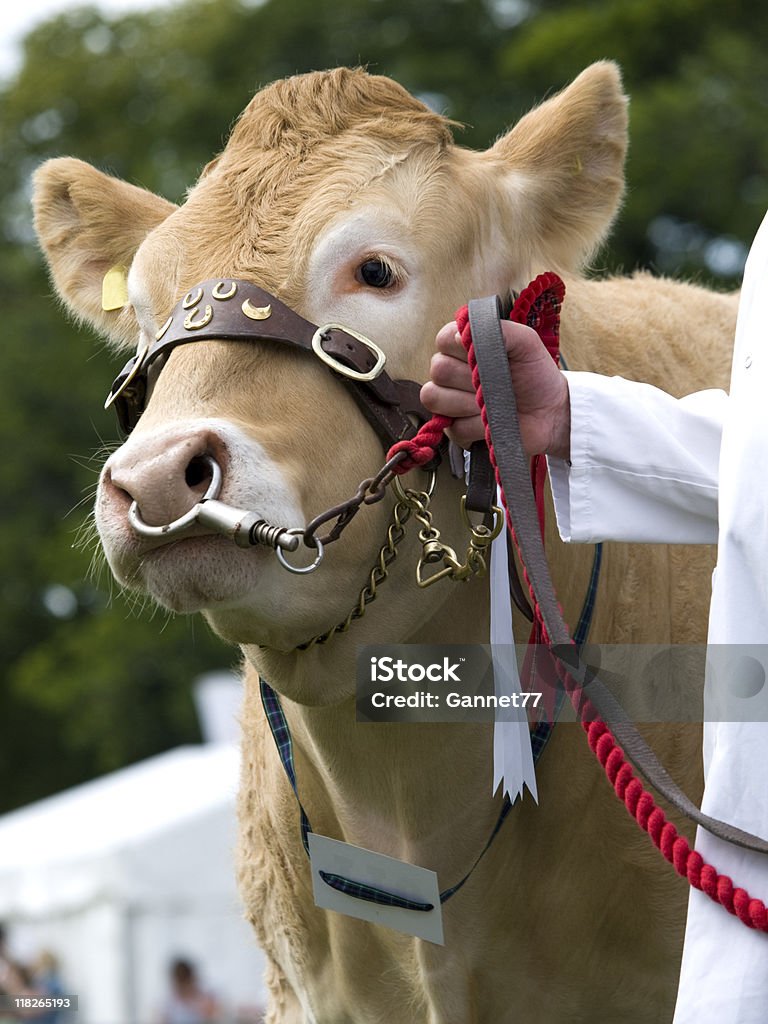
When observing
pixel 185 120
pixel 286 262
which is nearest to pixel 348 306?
pixel 286 262

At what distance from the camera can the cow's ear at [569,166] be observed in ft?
11.4

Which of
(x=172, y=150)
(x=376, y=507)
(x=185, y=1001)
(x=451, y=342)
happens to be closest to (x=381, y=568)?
(x=376, y=507)

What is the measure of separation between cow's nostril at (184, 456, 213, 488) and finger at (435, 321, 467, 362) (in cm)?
51

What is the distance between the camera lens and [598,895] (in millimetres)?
3588

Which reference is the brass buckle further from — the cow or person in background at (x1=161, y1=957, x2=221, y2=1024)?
person in background at (x1=161, y1=957, x2=221, y2=1024)

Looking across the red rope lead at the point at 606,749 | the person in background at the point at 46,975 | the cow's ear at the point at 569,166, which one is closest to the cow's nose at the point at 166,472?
the red rope lead at the point at 606,749

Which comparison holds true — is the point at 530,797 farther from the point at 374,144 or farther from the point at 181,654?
the point at 181,654

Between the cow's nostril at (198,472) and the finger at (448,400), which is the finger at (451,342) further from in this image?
the cow's nostril at (198,472)

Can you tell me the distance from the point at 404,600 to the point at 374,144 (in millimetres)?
945

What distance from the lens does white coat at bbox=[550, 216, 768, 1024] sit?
237 cm

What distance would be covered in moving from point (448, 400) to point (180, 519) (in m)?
0.59

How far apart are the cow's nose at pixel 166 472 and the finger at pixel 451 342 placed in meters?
0.48

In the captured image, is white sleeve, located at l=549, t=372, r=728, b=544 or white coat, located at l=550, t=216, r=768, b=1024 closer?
white coat, located at l=550, t=216, r=768, b=1024

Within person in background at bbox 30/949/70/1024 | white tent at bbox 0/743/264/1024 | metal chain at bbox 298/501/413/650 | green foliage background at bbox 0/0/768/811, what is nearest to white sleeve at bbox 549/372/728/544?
metal chain at bbox 298/501/413/650
